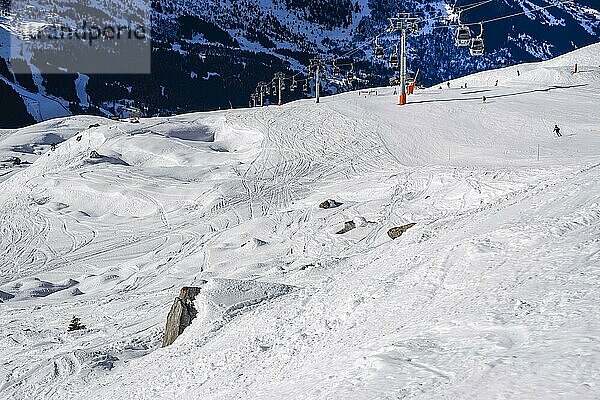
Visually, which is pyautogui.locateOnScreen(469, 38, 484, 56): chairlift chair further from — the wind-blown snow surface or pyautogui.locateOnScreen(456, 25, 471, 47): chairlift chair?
the wind-blown snow surface

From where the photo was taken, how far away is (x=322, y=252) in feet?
55.1

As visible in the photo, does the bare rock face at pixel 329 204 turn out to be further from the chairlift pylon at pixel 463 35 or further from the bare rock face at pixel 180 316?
the chairlift pylon at pixel 463 35

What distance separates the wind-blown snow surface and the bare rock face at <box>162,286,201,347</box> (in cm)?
28

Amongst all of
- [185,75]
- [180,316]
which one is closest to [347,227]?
[180,316]

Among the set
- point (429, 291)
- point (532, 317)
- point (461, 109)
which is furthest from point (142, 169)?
point (532, 317)

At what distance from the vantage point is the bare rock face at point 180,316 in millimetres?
10352

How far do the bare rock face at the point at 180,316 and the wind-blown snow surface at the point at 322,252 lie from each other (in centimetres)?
28

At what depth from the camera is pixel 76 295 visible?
17.0 metres

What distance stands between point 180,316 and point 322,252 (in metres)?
6.89

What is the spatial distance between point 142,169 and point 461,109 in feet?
53.1

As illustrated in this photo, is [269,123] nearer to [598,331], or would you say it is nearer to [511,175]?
[511,175]

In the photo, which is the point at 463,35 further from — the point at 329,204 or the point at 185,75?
the point at 185,75

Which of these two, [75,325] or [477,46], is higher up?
[477,46]

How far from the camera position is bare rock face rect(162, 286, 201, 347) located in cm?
1035
